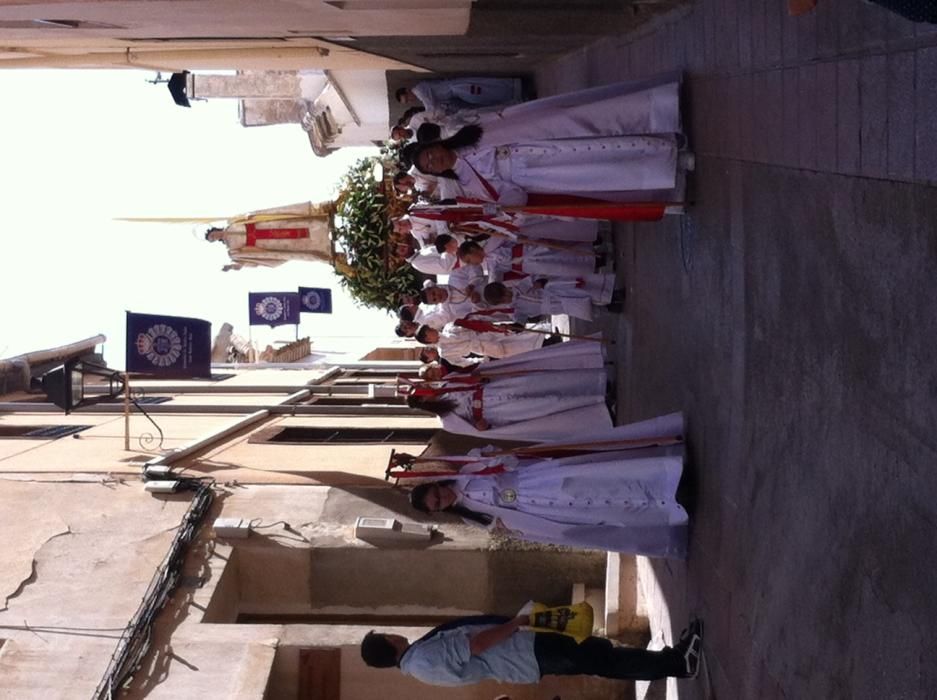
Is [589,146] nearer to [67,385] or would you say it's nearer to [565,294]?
Result: [565,294]

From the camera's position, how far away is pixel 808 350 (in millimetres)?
4914

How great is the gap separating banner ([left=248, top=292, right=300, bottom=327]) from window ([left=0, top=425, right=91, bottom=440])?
13.0m

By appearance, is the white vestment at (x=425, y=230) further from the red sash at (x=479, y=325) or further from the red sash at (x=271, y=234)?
the red sash at (x=271, y=234)

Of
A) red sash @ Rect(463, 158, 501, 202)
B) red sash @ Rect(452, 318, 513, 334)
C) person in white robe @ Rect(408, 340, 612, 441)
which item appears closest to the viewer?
red sash @ Rect(463, 158, 501, 202)

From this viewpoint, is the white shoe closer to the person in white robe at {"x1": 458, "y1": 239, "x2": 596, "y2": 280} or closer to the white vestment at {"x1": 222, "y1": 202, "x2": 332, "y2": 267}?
the person in white robe at {"x1": 458, "y1": 239, "x2": 596, "y2": 280}

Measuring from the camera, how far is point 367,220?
16.3 metres

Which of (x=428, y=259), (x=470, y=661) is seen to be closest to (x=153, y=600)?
(x=470, y=661)

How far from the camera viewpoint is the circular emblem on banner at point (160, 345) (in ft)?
44.6

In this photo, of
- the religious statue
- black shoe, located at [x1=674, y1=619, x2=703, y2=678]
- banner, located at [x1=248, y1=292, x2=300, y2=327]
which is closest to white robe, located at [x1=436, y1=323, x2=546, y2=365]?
the religious statue

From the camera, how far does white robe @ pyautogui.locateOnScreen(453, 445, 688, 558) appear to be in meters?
7.00

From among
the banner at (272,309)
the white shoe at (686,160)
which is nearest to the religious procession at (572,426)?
Result: the white shoe at (686,160)

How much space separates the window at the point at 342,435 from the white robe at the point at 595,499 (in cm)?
663

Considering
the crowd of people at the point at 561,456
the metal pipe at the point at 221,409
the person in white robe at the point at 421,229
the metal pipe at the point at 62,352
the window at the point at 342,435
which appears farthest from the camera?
the metal pipe at the point at 62,352

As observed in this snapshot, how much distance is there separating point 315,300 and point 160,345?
51.5 ft
